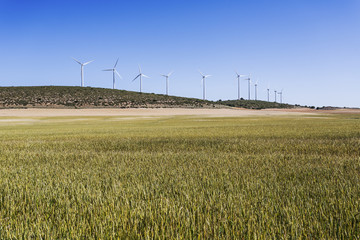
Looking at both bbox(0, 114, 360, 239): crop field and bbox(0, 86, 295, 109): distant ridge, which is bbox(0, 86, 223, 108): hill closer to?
bbox(0, 86, 295, 109): distant ridge

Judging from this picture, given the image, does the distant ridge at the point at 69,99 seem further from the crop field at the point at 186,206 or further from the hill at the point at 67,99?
the crop field at the point at 186,206

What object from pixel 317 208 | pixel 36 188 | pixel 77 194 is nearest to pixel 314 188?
pixel 317 208

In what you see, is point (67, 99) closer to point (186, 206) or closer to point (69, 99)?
point (69, 99)

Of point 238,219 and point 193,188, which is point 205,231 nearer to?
point 238,219

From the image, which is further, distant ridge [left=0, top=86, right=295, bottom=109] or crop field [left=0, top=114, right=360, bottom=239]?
distant ridge [left=0, top=86, right=295, bottom=109]

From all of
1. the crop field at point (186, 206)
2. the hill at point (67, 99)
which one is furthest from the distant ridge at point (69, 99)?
the crop field at point (186, 206)

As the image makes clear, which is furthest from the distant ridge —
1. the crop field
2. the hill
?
the crop field

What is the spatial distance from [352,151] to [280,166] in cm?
389

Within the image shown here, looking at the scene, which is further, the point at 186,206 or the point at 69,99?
the point at 69,99

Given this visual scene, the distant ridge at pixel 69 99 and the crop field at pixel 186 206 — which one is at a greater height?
the distant ridge at pixel 69 99

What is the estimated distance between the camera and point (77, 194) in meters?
3.88

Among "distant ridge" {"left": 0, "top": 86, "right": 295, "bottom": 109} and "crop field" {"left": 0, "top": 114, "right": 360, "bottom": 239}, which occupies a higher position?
"distant ridge" {"left": 0, "top": 86, "right": 295, "bottom": 109}

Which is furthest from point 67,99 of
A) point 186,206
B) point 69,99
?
point 186,206

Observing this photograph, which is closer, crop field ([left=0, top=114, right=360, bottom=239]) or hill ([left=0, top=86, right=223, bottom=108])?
crop field ([left=0, top=114, right=360, bottom=239])
